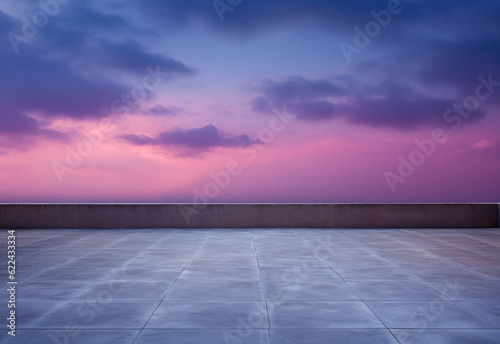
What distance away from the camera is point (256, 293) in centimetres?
642

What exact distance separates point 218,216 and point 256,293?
1026 cm

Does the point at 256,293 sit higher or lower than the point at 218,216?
lower

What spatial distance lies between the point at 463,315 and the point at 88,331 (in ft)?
14.5

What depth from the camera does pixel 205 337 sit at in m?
4.61

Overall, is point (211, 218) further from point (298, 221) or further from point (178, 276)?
point (178, 276)

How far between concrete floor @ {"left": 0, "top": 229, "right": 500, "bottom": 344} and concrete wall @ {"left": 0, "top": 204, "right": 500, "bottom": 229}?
4.52m

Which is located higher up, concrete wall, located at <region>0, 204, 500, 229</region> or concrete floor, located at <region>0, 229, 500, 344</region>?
concrete wall, located at <region>0, 204, 500, 229</region>

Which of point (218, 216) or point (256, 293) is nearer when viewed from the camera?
point (256, 293)

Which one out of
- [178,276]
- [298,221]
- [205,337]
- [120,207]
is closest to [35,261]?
[178,276]

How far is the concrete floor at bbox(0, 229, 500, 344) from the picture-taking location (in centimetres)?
476

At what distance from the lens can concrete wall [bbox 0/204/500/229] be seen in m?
16.6

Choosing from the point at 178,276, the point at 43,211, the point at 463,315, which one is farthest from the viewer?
the point at 43,211

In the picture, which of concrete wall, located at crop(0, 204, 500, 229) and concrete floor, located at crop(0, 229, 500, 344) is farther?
concrete wall, located at crop(0, 204, 500, 229)

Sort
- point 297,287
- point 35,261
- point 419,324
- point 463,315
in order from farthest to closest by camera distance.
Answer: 1. point 35,261
2. point 297,287
3. point 463,315
4. point 419,324
